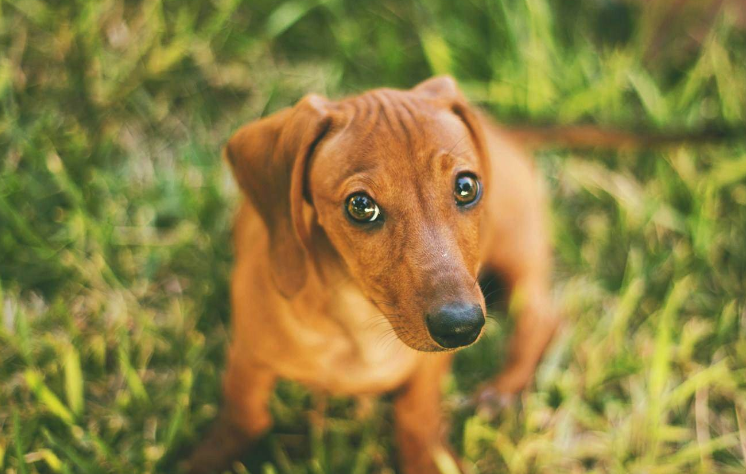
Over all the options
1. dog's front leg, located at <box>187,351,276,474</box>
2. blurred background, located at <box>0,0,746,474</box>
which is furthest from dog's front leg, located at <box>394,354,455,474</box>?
dog's front leg, located at <box>187,351,276,474</box>

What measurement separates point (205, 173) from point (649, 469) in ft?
7.51

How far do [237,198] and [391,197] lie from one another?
168cm

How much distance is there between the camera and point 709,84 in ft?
12.2

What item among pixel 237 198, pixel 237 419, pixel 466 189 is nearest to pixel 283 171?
pixel 466 189

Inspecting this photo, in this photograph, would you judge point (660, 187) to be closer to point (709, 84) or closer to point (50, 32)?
point (709, 84)

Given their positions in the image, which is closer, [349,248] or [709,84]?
[349,248]

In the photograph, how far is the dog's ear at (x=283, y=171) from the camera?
6.16 ft

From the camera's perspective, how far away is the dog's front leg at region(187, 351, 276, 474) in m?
2.41

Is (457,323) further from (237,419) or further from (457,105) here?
(237,419)

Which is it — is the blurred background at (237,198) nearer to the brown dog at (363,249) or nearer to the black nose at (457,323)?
the brown dog at (363,249)

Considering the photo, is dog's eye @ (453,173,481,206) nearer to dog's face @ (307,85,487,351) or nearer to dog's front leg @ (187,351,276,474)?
dog's face @ (307,85,487,351)

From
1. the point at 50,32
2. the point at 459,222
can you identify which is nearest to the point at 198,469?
the point at 459,222

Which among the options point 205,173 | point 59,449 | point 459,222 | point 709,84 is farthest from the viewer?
point 709,84

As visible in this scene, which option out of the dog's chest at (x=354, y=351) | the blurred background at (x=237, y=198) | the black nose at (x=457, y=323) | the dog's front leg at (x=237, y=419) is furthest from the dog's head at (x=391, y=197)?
the blurred background at (x=237, y=198)
